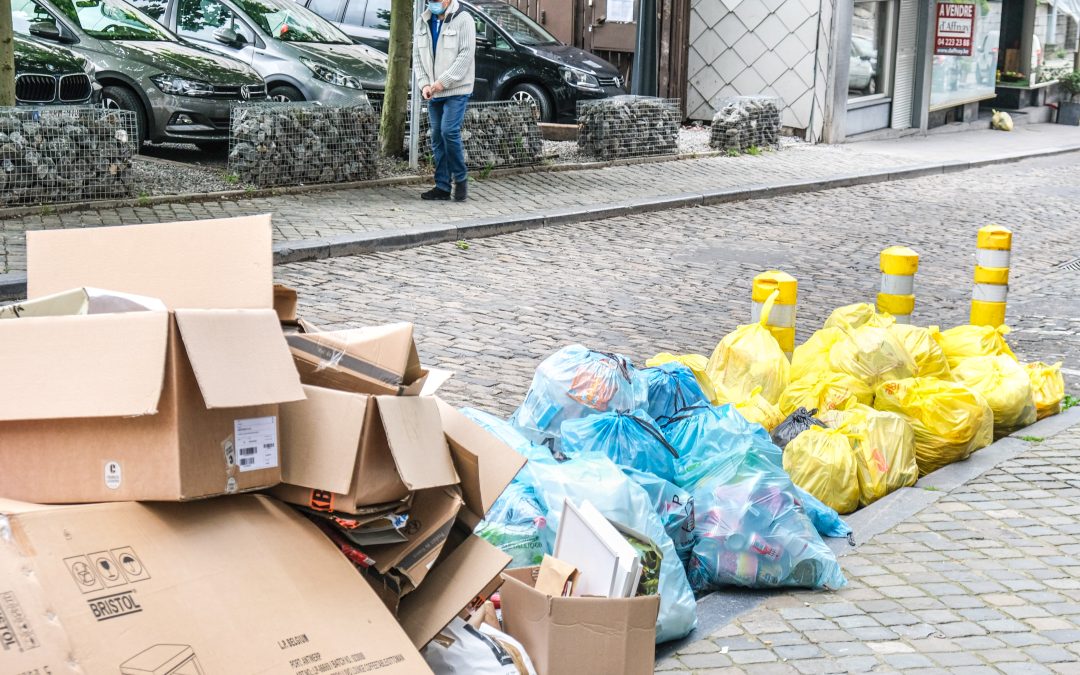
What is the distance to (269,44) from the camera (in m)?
13.2

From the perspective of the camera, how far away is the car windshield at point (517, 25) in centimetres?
1671

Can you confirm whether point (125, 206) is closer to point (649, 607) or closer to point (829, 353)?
point (829, 353)

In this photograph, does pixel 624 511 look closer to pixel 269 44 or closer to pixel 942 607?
pixel 942 607

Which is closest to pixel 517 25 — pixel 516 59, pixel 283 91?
pixel 516 59

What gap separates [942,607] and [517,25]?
45.3ft

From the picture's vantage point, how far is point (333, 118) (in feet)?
37.9

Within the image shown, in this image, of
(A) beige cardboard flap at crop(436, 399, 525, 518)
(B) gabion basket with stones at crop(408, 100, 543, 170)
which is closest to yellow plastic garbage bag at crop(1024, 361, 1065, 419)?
(A) beige cardboard flap at crop(436, 399, 525, 518)

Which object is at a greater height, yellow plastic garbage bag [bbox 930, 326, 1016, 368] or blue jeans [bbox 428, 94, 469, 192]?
blue jeans [bbox 428, 94, 469, 192]

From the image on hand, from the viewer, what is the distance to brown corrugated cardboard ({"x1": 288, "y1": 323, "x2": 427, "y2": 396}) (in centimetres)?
322

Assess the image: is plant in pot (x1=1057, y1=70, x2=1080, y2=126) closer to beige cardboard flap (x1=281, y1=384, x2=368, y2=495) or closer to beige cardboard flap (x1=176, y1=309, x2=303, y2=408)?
beige cardboard flap (x1=281, y1=384, x2=368, y2=495)

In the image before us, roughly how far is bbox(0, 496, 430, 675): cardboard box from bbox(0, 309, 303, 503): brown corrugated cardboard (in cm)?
10

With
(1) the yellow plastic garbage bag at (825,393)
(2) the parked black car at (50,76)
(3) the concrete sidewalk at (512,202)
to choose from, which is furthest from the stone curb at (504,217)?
(1) the yellow plastic garbage bag at (825,393)

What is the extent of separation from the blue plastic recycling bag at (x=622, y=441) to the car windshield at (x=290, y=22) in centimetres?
979

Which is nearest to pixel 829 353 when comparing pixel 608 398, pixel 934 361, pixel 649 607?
pixel 934 361
